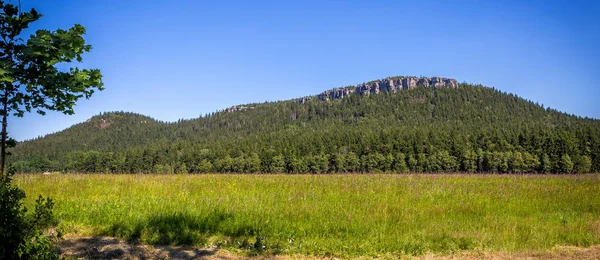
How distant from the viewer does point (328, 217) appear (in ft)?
26.7

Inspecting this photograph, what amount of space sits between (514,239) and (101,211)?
362 inches

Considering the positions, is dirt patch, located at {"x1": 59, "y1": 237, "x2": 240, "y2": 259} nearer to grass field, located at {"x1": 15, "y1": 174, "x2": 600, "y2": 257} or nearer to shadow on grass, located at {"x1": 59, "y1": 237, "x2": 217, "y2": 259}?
shadow on grass, located at {"x1": 59, "y1": 237, "x2": 217, "y2": 259}

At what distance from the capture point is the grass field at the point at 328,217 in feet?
21.8

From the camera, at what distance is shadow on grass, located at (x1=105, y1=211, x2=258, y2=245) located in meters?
6.66

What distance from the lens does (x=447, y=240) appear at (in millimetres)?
6746

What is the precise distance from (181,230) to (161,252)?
96cm

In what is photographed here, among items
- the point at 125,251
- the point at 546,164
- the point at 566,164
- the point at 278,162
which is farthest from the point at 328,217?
the point at 278,162

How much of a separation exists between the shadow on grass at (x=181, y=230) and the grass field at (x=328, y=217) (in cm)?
2

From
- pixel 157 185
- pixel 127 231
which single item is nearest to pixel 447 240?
pixel 127 231

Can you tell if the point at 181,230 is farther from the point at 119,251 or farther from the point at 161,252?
the point at 119,251

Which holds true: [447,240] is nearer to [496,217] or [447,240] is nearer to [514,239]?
[514,239]

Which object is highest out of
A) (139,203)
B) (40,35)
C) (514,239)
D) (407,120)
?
(407,120)

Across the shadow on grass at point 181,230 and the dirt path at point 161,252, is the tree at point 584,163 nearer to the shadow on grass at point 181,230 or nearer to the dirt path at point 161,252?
the dirt path at point 161,252

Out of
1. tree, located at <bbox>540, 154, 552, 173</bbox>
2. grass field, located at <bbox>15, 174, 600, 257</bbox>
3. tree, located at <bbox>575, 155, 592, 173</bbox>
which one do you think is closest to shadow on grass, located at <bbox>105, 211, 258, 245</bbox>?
grass field, located at <bbox>15, 174, 600, 257</bbox>
